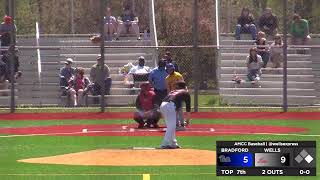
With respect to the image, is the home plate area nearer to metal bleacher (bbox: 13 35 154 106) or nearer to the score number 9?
metal bleacher (bbox: 13 35 154 106)

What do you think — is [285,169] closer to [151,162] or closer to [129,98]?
[151,162]

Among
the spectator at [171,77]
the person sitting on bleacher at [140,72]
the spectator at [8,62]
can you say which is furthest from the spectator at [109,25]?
the spectator at [171,77]

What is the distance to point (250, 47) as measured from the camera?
26438mm

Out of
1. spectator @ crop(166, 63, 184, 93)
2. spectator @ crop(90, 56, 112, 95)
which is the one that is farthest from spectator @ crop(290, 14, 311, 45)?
spectator @ crop(166, 63, 184, 93)

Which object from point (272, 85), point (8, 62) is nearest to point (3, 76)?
point (8, 62)

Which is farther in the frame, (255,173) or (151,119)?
(151,119)

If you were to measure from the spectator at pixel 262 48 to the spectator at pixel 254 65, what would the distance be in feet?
0.89

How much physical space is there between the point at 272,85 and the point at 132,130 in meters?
7.00

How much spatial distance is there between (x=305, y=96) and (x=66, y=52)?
7790 mm

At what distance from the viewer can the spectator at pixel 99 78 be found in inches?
1005

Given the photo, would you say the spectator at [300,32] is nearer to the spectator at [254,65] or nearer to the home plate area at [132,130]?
the spectator at [254,65]

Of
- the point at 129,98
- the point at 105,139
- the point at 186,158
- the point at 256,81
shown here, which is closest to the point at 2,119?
the point at 129,98

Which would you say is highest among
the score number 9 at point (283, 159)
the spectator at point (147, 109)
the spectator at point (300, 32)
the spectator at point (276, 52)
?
the spectator at point (300, 32)

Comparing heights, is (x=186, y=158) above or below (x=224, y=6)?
below
